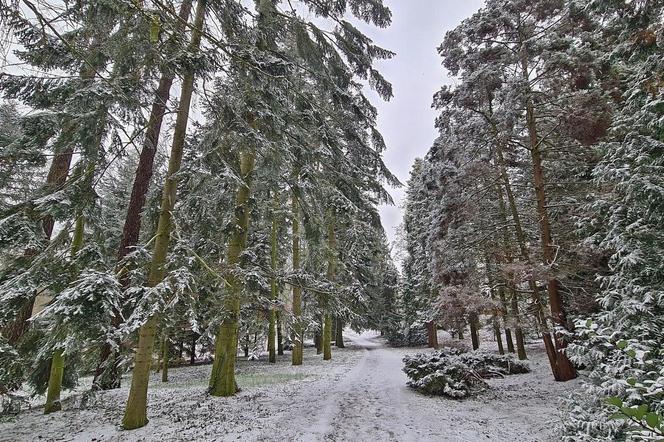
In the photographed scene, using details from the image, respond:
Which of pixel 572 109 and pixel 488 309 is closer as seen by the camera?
pixel 572 109

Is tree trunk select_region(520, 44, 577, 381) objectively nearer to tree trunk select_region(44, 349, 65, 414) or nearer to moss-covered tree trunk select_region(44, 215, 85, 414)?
moss-covered tree trunk select_region(44, 215, 85, 414)

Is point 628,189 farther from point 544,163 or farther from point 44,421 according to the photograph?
point 44,421

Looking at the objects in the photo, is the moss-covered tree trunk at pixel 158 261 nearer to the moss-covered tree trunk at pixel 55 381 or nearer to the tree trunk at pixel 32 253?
the tree trunk at pixel 32 253

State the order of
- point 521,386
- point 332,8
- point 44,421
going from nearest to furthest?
point 44,421 < point 332,8 < point 521,386

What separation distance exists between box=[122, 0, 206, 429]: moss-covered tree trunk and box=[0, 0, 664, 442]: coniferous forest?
4 cm

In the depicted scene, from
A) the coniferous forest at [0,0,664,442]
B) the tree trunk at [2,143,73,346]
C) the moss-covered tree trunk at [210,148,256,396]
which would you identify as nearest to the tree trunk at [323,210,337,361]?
the coniferous forest at [0,0,664,442]

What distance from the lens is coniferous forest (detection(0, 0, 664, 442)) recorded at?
470 centimetres

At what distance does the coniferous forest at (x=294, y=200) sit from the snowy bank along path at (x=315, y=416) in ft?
0.24

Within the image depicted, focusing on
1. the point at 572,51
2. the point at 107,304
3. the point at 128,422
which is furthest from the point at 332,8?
the point at 128,422

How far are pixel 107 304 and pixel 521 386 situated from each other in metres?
9.96

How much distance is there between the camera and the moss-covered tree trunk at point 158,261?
568cm

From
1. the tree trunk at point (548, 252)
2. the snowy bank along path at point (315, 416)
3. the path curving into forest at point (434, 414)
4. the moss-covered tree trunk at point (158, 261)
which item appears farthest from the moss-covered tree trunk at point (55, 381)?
the tree trunk at point (548, 252)

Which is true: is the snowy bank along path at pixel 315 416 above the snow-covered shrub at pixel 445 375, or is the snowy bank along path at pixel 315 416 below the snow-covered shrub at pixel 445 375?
below

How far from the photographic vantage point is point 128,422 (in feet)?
18.4
